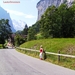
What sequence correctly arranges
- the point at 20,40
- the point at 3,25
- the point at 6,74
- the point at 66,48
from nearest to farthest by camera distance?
the point at 6,74
the point at 66,48
the point at 20,40
the point at 3,25

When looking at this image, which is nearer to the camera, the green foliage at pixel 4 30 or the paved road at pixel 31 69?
the paved road at pixel 31 69

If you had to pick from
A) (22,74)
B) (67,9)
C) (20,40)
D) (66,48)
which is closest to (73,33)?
(67,9)

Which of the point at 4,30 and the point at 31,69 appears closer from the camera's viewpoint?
the point at 31,69

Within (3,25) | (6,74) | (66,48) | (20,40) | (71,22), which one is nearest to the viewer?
(6,74)

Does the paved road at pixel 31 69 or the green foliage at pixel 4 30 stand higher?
the green foliage at pixel 4 30

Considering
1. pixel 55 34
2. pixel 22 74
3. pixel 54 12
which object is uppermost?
pixel 54 12

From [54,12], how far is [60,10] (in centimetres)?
231

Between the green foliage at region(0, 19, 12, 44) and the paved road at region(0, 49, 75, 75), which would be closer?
the paved road at region(0, 49, 75, 75)

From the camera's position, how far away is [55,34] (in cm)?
7406

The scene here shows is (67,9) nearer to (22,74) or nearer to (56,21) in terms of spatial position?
(56,21)

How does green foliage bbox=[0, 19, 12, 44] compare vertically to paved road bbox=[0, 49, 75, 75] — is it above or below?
above

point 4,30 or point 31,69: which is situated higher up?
point 4,30

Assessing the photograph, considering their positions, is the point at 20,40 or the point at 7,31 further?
the point at 7,31

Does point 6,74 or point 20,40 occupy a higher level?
point 20,40
